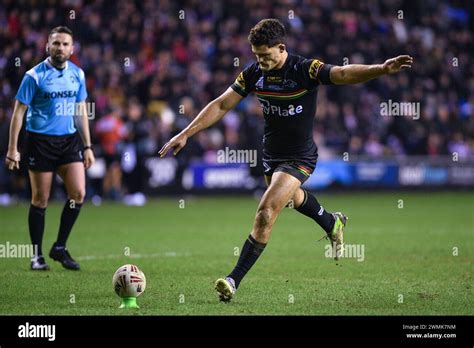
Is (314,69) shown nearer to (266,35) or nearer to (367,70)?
(266,35)

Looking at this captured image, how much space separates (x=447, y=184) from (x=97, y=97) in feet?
31.8

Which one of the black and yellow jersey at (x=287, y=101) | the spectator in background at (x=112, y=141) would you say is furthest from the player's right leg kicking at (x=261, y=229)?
the spectator in background at (x=112, y=141)

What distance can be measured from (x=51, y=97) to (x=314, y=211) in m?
3.35

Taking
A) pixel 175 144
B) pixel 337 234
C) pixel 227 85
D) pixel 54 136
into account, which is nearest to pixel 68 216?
pixel 54 136

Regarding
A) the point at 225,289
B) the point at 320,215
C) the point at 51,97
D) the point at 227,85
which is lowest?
the point at 225,289

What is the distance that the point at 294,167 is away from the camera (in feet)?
28.2

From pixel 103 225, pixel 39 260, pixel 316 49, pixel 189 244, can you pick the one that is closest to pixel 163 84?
pixel 316 49

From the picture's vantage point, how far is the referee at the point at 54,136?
1045cm

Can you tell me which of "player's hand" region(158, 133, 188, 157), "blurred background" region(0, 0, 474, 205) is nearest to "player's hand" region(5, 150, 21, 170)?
"player's hand" region(158, 133, 188, 157)

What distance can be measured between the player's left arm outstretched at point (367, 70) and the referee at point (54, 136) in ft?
12.2

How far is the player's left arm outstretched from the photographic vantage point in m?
7.44

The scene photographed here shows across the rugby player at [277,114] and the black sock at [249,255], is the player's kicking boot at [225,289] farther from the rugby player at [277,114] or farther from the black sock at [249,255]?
the black sock at [249,255]

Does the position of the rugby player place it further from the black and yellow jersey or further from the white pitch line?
the white pitch line

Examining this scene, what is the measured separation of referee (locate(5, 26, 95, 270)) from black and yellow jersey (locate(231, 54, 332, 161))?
2.67 m
